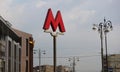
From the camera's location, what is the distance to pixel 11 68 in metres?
57.4

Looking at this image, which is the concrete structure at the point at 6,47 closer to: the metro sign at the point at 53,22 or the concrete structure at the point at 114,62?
the metro sign at the point at 53,22

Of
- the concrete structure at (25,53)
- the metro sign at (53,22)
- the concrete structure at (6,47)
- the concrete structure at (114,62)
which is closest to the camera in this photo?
the metro sign at (53,22)

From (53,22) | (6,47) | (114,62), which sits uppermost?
(53,22)

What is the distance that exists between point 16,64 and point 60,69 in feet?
270

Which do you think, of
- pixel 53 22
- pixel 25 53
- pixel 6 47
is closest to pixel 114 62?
pixel 25 53

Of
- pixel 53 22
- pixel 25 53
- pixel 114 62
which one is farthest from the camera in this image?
pixel 114 62

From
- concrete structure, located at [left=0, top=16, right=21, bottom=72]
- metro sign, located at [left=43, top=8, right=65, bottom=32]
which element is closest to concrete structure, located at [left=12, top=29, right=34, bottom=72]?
concrete structure, located at [left=0, top=16, right=21, bottom=72]

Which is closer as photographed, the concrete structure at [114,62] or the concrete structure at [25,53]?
the concrete structure at [25,53]

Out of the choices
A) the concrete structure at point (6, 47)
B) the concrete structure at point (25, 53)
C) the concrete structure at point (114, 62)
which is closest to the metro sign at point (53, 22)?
the concrete structure at point (6, 47)

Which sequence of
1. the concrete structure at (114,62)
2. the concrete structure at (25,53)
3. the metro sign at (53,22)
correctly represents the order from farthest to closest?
the concrete structure at (114,62)
the concrete structure at (25,53)
the metro sign at (53,22)

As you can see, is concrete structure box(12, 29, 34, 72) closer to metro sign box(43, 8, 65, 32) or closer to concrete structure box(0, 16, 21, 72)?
concrete structure box(0, 16, 21, 72)

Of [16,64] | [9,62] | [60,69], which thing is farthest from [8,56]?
[60,69]

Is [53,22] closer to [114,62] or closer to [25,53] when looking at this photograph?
[25,53]

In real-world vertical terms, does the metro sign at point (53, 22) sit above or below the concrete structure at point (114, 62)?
above
